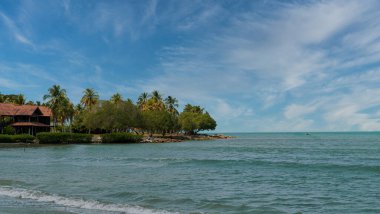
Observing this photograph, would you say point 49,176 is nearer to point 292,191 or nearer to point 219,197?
point 219,197

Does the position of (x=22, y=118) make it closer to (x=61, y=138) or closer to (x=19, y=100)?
(x=61, y=138)

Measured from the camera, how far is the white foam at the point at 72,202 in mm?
14180

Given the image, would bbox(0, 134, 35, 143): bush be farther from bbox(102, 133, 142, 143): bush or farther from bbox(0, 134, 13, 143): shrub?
bbox(102, 133, 142, 143): bush

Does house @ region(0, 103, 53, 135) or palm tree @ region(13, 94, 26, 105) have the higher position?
palm tree @ region(13, 94, 26, 105)

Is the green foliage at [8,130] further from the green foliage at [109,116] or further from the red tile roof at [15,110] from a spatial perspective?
the green foliage at [109,116]

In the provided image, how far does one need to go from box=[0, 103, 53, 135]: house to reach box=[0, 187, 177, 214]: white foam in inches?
2784

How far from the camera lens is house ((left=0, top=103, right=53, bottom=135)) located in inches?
3293

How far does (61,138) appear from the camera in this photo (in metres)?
82.2

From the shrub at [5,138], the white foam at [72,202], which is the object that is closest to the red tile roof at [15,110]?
the shrub at [5,138]

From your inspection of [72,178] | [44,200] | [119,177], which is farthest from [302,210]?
[72,178]

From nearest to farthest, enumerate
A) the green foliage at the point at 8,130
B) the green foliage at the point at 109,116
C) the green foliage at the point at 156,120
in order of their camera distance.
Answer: the green foliage at the point at 8,130 < the green foliage at the point at 109,116 < the green foliage at the point at 156,120

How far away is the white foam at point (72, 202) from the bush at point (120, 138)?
69.9 meters

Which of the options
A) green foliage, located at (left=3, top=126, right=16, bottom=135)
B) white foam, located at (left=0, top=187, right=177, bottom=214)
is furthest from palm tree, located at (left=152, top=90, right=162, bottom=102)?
white foam, located at (left=0, top=187, right=177, bottom=214)

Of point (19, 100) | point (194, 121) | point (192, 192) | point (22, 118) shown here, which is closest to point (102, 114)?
point (22, 118)
